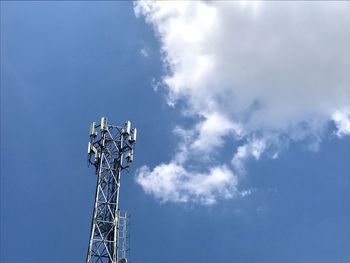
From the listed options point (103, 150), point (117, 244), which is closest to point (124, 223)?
point (117, 244)

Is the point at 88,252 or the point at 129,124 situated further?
the point at 129,124

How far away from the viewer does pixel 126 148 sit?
231 feet

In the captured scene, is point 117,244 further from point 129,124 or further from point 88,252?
point 129,124

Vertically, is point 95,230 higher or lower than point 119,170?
lower

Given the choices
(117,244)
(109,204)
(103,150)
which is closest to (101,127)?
(103,150)

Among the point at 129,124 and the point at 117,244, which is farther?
the point at 129,124

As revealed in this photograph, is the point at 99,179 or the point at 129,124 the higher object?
the point at 129,124

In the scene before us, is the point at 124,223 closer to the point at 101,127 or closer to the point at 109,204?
the point at 109,204

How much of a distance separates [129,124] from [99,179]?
317 inches

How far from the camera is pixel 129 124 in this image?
233ft

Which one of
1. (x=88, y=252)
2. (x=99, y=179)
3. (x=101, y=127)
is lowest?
(x=88, y=252)

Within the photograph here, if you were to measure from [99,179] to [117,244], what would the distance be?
7861mm

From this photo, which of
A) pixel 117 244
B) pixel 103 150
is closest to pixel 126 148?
pixel 103 150

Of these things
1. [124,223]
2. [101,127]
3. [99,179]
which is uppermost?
[101,127]
